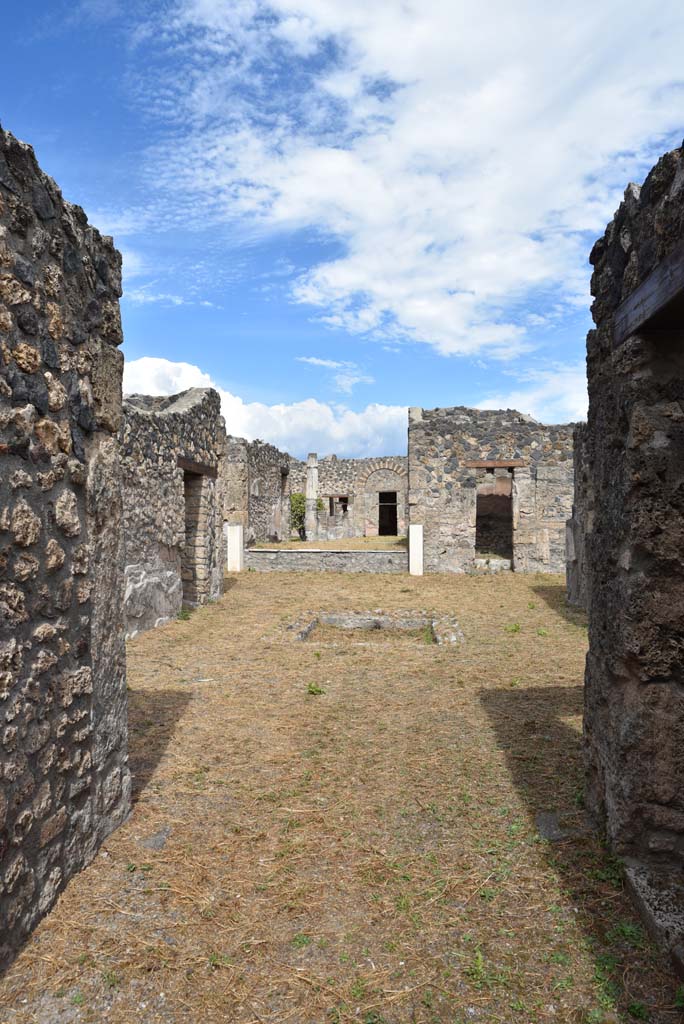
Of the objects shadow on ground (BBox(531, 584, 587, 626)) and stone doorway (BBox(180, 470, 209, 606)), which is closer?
shadow on ground (BBox(531, 584, 587, 626))

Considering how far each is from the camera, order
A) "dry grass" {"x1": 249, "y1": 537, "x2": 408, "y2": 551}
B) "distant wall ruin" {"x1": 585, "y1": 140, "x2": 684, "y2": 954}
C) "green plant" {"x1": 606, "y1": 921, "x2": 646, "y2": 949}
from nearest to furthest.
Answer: "green plant" {"x1": 606, "y1": 921, "x2": 646, "y2": 949}, "distant wall ruin" {"x1": 585, "y1": 140, "x2": 684, "y2": 954}, "dry grass" {"x1": 249, "y1": 537, "x2": 408, "y2": 551}

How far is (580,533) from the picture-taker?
10453mm

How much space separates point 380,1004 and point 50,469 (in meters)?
2.43

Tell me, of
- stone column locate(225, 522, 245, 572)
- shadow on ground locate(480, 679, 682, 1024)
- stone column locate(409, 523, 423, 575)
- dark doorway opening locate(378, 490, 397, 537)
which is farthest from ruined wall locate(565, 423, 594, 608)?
dark doorway opening locate(378, 490, 397, 537)

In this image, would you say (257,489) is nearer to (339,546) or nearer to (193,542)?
(339,546)

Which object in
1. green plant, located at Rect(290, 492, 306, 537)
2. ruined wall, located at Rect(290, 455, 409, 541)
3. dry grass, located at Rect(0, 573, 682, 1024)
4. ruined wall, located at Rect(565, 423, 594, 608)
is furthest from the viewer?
ruined wall, located at Rect(290, 455, 409, 541)

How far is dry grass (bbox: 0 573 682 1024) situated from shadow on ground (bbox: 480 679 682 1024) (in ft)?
0.03

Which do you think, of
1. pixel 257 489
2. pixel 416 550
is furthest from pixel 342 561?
pixel 257 489

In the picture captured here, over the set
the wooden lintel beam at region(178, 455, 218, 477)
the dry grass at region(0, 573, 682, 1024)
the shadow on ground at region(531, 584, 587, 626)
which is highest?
the wooden lintel beam at region(178, 455, 218, 477)

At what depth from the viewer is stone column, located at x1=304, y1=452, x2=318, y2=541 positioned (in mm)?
27031

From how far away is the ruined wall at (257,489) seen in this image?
18.5 meters

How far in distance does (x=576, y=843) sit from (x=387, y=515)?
26926 millimetres

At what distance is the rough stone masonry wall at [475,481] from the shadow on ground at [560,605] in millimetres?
2331

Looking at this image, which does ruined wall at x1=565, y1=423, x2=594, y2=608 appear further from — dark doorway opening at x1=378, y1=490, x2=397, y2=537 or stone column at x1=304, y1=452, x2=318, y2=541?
dark doorway opening at x1=378, y1=490, x2=397, y2=537
